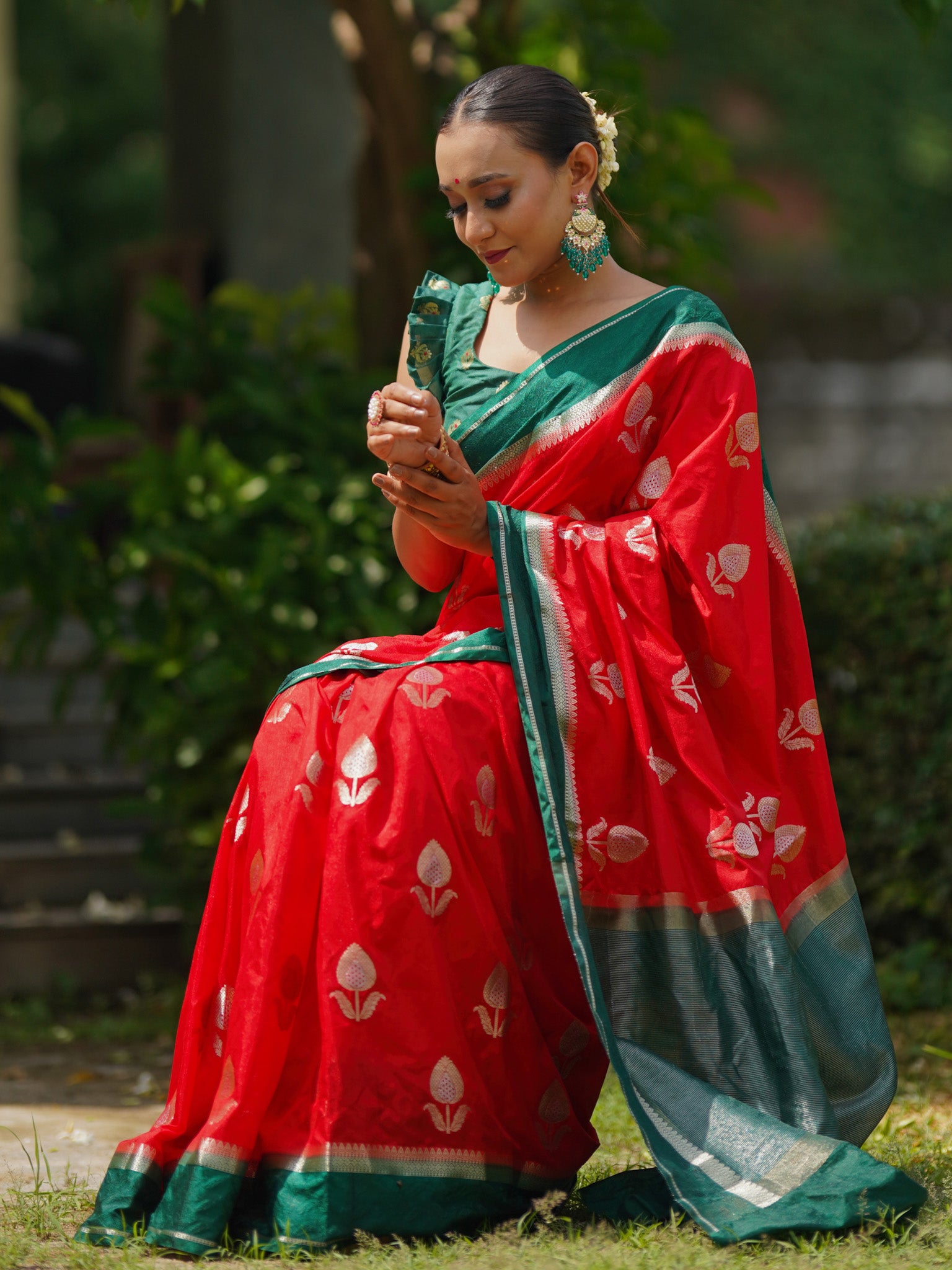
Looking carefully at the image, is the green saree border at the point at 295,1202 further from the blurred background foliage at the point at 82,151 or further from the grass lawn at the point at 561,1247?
the blurred background foliage at the point at 82,151

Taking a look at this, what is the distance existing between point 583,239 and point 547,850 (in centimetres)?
102

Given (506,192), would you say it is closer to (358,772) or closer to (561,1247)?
(358,772)

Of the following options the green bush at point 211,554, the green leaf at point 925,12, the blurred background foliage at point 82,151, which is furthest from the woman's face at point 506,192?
the blurred background foliage at point 82,151

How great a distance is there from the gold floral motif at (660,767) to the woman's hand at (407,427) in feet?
1.92

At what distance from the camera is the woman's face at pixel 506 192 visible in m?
2.54

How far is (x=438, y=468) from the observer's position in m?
2.49

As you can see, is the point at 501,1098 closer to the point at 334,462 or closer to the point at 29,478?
the point at 334,462

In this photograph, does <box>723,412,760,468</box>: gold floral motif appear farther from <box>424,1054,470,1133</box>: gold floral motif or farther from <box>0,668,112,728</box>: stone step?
<box>0,668,112,728</box>: stone step

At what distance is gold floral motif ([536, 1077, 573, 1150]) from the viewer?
98.2 inches

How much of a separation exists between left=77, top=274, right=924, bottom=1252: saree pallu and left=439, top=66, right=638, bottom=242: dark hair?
0.30m

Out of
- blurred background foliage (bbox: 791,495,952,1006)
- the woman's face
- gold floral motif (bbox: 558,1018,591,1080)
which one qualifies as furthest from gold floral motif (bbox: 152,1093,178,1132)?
blurred background foliage (bbox: 791,495,952,1006)

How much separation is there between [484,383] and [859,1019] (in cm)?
123

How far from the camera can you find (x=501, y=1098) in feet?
7.99

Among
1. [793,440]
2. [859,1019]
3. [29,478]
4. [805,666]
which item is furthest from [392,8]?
[793,440]
